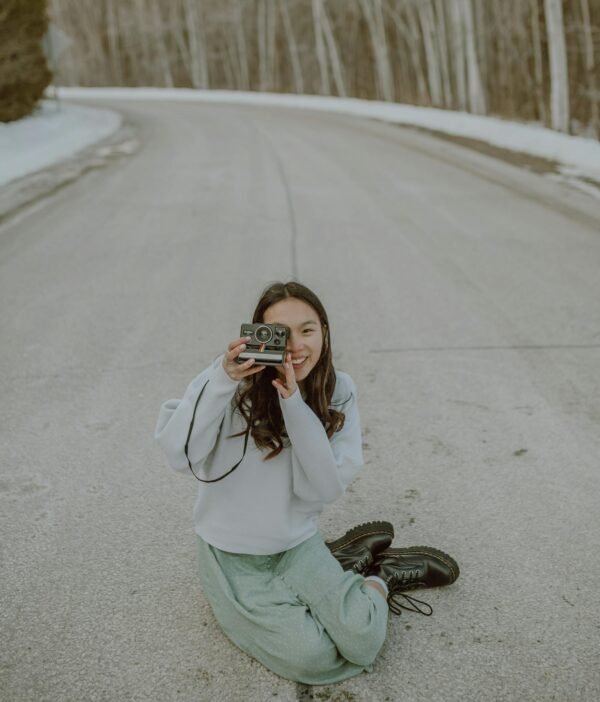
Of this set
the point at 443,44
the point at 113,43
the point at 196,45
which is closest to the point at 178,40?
the point at 196,45

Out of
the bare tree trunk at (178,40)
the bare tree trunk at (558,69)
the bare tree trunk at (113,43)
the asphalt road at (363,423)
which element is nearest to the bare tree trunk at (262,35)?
the bare tree trunk at (178,40)

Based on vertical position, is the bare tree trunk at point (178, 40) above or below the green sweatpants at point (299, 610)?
above

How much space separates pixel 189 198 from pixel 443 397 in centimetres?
638

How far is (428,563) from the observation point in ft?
9.16

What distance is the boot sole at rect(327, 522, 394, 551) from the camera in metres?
2.92

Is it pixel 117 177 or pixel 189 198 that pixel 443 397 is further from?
pixel 117 177

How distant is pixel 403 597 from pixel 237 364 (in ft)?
3.68

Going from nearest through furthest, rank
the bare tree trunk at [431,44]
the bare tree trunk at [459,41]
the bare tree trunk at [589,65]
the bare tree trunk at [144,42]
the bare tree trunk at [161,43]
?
the bare tree trunk at [459,41]
the bare tree trunk at [589,65]
the bare tree trunk at [431,44]
the bare tree trunk at [161,43]
the bare tree trunk at [144,42]

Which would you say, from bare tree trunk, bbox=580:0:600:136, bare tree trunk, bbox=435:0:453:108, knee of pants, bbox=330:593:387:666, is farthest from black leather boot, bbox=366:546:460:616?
bare tree trunk, bbox=435:0:453:108

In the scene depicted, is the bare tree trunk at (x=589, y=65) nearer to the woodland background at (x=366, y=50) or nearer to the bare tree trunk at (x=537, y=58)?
the woodland background at (x=366, y=50)

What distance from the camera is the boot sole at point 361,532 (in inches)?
115

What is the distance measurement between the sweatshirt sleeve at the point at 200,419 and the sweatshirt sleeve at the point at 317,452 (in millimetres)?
193

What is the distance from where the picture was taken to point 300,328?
2492mm

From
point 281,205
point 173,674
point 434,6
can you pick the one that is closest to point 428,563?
point 173,674
